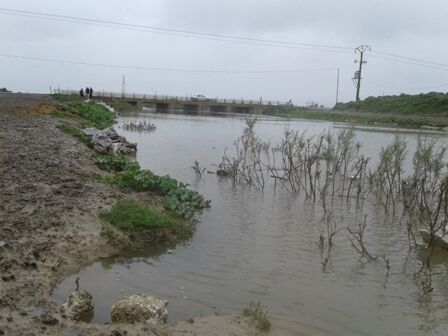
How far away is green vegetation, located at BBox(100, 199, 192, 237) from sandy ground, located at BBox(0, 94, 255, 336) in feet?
1.02

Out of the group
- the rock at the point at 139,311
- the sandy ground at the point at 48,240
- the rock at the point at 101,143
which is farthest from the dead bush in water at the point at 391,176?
the rock at the point at 101,143

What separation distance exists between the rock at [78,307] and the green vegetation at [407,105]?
72589mm

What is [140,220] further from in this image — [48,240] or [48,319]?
[48,319]

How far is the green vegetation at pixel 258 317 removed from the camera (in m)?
5.87

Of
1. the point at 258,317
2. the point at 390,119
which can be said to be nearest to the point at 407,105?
→ the point at 390,119

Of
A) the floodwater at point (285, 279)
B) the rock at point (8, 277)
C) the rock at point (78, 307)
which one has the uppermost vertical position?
the rock at point (8, 277)

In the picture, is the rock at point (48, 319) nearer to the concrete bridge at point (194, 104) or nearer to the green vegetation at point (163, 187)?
the green vegetation at point (163, 187)

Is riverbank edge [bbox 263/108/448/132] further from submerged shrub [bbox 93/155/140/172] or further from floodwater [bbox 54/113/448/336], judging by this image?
floodwater [bbox 54/113/448/336]

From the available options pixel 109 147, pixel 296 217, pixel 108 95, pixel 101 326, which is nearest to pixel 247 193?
pixel 296 217

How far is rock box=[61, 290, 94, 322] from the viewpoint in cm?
560

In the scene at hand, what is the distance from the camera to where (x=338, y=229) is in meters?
10.8

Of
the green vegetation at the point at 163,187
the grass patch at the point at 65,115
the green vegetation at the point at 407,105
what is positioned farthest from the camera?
the green vegetation at the point at 407,105

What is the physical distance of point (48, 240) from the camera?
768cm

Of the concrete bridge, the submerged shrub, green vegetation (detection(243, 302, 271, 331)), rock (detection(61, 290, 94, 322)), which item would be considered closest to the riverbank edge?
the concrete bridge
